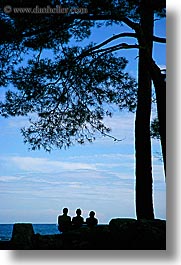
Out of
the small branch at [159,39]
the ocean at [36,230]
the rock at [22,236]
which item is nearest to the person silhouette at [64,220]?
the ocean at [36,230]

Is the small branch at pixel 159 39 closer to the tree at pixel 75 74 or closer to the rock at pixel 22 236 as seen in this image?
the tree at pixel 75 74

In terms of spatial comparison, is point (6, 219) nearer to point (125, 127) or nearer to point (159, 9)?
point (125, 127)

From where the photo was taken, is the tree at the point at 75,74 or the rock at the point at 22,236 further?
the tree at the point at 75,74

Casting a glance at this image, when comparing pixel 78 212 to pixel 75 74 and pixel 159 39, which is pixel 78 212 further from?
pixel 159 39

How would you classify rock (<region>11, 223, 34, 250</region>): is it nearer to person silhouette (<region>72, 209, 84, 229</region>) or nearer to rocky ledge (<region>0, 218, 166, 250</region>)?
rocky ledge (<region>0, 218, 166, 250</region>)

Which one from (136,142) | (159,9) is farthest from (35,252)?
(159,9)
